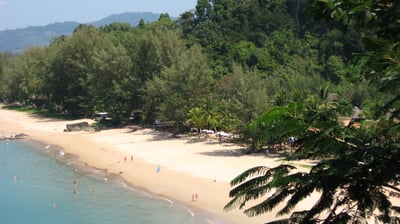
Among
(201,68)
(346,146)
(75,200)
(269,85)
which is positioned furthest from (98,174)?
(346,146)

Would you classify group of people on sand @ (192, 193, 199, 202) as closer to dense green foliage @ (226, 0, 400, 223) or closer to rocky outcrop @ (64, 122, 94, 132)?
dense green foliage @ (226, 0, 400, 223)

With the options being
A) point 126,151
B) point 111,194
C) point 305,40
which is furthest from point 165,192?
point 305,40

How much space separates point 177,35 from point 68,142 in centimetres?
1546

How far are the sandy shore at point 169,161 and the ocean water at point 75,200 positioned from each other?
93cm

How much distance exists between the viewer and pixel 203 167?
31.6 m

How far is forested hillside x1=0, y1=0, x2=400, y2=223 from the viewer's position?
5.56 meters

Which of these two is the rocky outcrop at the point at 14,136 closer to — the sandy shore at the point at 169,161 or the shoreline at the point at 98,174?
the shoreline at the point at 98,174

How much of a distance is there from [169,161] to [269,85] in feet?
62.4

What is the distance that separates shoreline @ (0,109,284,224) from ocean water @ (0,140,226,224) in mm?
855

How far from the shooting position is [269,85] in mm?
49875

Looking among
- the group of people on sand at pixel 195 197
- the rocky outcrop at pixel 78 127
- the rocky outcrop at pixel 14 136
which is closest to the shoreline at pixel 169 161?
the group of people on sand at pixel 195 197

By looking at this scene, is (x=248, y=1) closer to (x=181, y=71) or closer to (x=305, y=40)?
(x=305, y=40)

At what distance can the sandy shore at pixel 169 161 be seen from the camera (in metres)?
26.1

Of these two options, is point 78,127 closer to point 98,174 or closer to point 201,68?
point 201,68
